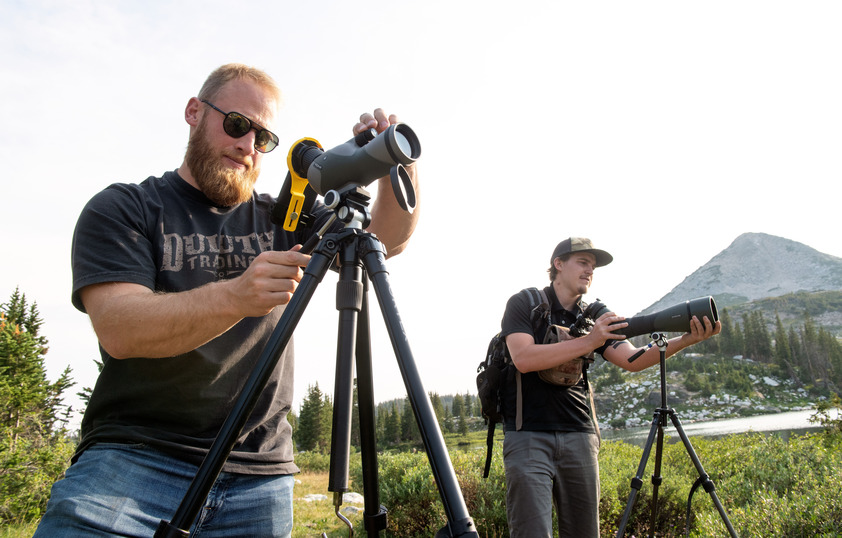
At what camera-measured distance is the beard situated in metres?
2.20

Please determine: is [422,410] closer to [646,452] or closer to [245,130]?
[245,130]

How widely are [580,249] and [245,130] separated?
3196mm

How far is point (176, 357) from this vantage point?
70.1 inches

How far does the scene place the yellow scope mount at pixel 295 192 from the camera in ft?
6.75

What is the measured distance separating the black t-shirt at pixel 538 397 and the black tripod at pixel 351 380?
2.66 meters

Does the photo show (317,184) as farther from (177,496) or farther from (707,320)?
(707,320)

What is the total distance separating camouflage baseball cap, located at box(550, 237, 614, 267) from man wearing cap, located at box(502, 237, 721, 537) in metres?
0.64

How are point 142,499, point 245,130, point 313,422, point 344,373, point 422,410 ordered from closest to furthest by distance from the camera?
point 422,410 → point 344,373 → point 142,499 → point 245,130 → point 313,422

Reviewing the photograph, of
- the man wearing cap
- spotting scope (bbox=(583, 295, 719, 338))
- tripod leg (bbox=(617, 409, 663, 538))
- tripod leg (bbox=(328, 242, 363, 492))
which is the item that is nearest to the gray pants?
the man wearing cap

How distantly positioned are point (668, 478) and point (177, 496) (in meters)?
7.19

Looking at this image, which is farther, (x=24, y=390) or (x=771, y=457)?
(x=24, y=390)

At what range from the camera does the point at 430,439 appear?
42.2 inches

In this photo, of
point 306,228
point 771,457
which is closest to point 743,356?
point 771,457

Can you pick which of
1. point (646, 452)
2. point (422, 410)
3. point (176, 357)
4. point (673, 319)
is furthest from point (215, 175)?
point (646, 452)
